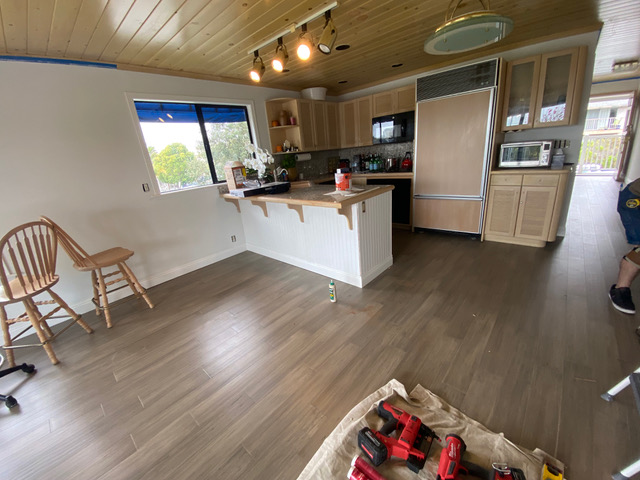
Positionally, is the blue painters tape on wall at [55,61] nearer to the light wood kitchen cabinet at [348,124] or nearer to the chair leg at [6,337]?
the chair leg at [6,337]

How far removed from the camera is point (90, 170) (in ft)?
8.57

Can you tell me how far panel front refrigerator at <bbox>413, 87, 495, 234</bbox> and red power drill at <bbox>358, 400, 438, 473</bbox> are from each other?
307cm

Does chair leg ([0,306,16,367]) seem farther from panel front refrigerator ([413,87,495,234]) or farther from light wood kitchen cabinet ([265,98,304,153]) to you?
panel front refrigerator ([413,87,495,234])

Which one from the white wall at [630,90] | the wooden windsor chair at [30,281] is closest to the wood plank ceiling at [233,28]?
the wooden windsor chair at [30,281]

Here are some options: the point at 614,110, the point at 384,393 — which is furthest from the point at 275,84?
the point at 614,110

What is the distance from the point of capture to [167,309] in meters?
2.63

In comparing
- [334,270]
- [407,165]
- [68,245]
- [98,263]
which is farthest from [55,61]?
[407,165]

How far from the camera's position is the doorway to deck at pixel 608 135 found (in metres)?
6.55

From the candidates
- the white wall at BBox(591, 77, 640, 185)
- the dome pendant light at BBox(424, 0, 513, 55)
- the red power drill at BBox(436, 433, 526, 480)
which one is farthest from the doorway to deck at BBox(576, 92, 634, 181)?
the red power drill at BBox(436, 433, 526, 480)

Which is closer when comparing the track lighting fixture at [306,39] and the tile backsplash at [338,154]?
the track lighting fixture at [306,39]

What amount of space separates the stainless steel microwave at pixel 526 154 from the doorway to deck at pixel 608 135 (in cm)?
530

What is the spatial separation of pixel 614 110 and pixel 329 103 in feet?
28.6

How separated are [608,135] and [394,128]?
24.5ft

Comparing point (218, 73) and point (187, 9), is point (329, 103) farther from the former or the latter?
point (187, 9)
